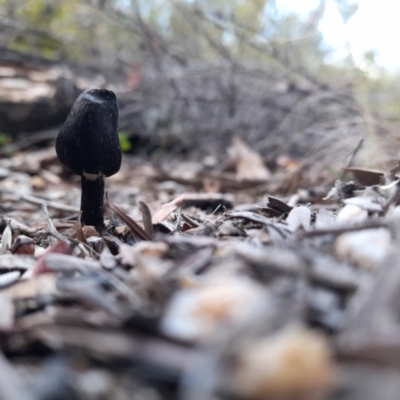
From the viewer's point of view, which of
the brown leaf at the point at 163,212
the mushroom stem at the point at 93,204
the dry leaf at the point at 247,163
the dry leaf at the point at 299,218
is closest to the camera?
the dry leaf at the point at 299,218

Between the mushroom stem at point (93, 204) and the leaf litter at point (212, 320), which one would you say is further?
the mushroom stem at point (93, 204)

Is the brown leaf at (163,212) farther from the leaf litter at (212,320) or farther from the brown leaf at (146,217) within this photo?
the leaf litter at (212,320)

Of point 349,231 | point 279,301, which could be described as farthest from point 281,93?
point 279,301

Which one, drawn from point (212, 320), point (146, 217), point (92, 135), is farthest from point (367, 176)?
point (212, 320)

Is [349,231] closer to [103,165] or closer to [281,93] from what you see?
[103,165]

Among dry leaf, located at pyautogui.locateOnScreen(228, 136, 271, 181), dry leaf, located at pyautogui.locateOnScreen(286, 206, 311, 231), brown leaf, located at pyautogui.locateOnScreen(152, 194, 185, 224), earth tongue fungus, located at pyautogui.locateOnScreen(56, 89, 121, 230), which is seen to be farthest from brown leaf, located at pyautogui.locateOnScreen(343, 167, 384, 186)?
dry leaf, located at pyautogui.locateOnScreen(228, 136, 271, 181)

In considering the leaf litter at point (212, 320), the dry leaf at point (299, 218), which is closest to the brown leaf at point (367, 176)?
the dry leaf at point (299, 218)

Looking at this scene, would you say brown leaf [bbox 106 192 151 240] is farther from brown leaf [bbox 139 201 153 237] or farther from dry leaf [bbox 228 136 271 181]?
dry leaf [bbox 228 136 271 181]
